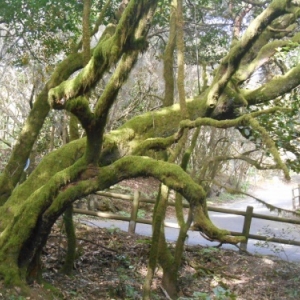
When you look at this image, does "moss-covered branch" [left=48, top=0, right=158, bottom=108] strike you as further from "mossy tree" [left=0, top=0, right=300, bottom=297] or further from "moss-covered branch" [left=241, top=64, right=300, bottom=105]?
"moss-covered branch" [left=241, top=64, right=300, bottom=105]

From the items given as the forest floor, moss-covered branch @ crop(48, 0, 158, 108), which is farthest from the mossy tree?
the forest floor

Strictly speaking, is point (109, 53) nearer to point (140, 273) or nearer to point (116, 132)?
point (116, 132)

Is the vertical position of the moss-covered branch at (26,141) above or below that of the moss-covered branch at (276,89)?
below

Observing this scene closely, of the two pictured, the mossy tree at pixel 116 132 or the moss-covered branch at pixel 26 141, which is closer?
the mossy tree at pixel 116 132

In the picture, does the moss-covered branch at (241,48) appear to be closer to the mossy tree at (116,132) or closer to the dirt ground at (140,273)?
the mossy tree at (116,132)

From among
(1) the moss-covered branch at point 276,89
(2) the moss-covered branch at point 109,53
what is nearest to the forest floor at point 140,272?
(2) the moss-covered branch at point 109,53

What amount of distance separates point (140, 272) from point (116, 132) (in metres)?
3.01

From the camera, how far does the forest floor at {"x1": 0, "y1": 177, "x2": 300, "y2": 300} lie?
7375mm

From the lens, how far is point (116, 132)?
7.37 m

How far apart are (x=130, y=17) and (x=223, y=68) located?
278 cm

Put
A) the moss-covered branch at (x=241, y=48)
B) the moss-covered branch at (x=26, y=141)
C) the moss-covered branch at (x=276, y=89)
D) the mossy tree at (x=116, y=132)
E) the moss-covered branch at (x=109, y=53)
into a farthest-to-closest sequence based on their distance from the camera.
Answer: the moss-covered branch at (x=26, y=141) < the moss-covered branch at (x=276, y=89) < the moss-covered branch at (x=241, y=48) < the mossy tree at (x=116, y=132) < the moss-covered branch at (x=109, y=53)

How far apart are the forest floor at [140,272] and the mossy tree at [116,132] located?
115 cm

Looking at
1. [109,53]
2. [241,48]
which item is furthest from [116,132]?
[109,53]

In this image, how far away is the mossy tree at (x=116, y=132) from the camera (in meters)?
4.97
